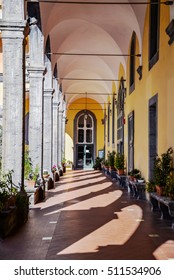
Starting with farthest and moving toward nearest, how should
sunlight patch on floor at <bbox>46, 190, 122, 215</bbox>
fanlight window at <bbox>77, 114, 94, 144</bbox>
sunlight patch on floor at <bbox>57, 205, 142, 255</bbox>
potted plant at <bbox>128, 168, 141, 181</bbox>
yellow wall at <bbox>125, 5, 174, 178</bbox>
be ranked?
fanlight window at <bbox>77, 114, 94, 144</bbox>
potted plant at <bbox>128, 168, 141, 181</bbox>
sunlight patch on floor at <bbox>46, 190, 122, 215</bbox>
yellow wall at <bbox>125, 5, 174, 178</bbox>
sunlight patch on floor at <bbox>57, 205, 142, 255</bbox>

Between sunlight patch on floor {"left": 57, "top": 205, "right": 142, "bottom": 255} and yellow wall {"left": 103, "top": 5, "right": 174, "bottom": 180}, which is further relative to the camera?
yellow wall {"left": 103, "top": 5, "right": 174, "bottom": 180}

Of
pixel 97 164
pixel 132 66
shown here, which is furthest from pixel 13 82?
pixel 97 164

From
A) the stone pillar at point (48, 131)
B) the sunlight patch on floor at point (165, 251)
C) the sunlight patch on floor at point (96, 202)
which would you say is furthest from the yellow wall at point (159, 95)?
the stone pillar at point (48, 131)

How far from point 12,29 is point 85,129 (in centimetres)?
2705

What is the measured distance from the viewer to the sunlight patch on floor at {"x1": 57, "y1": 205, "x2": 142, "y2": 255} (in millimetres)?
5641

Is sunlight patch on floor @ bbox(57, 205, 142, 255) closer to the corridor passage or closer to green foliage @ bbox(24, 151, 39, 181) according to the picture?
the corridor passage

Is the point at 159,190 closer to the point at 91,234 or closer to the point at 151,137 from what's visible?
the point at 91,234

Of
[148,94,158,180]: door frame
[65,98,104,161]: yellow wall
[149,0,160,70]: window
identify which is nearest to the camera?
[149,0,160,70]: window

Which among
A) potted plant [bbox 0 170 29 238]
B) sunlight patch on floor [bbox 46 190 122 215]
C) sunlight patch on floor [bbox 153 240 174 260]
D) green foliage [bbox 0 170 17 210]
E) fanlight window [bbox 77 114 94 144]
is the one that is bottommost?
sunlight patch on floor [bbox 153 240 174 260]

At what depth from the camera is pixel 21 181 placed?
8.11 m

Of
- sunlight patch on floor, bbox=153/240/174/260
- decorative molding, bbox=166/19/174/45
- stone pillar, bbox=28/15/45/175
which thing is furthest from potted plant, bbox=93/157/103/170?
sunlight patch on floor, bbox=153/240/174/260

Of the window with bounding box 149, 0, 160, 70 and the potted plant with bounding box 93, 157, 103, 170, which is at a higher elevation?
the window with bounding box 149, 0, 160, 70

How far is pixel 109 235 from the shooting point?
6.55 meters

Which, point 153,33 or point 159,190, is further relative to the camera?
point 153,33
